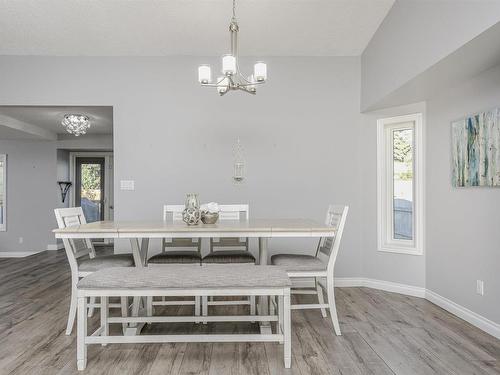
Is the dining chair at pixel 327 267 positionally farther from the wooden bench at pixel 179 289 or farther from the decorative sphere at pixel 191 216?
the decorative sphere at pixel 191 216

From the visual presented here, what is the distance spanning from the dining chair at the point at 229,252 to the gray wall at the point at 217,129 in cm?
66

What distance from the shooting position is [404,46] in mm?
3053

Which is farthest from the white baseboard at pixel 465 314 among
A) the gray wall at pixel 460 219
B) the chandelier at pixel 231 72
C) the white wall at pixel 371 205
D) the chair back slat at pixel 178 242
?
the chandelier at pixel 231 72

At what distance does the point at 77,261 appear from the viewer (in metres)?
2.77

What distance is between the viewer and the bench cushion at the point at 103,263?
263cm

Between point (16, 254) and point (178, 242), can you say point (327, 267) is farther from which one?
point (16, 254)

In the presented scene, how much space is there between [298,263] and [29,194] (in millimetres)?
6338

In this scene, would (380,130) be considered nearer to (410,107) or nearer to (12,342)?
(410,107)

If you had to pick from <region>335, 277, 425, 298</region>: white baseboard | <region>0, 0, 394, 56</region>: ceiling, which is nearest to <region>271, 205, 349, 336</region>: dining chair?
<region>335, 277, 425, 298</region>: white baseboard

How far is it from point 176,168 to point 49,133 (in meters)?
4.13

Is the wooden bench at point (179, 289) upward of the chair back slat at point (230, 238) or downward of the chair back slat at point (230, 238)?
downward

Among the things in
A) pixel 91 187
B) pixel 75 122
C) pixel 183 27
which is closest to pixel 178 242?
pixel 183 27

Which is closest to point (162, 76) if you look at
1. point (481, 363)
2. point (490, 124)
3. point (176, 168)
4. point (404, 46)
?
point (176, 168)

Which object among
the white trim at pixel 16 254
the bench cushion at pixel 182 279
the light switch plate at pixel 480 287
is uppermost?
the bench cushion at pixel 182 279
